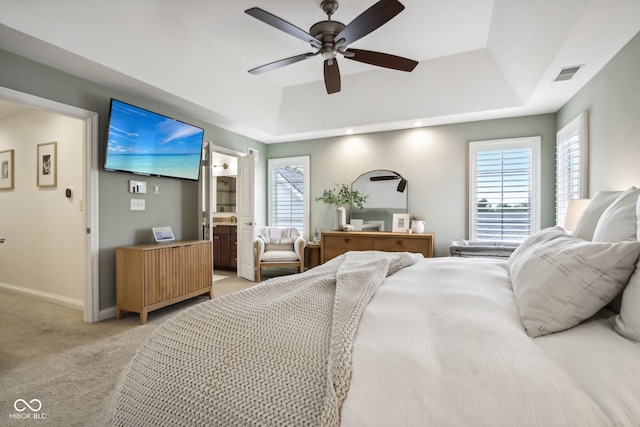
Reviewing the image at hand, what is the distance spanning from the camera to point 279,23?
2.24 metres

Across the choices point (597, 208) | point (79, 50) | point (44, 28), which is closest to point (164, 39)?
point (79, 50)

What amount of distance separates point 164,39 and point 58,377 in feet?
9.61

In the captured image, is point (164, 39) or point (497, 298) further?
point (164, 39)

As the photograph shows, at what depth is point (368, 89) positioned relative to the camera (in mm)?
4156

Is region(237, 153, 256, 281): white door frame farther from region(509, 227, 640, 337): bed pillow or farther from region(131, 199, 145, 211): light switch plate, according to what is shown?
region(509, 227, 640, 337): bed pillow

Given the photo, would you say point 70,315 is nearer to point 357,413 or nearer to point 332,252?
point 332,252

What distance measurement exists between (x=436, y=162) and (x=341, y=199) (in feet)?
5.24

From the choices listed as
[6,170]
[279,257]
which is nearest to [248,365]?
[279,257]

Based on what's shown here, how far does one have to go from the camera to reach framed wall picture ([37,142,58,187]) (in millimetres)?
3738

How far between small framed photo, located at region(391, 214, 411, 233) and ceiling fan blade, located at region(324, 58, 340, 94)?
2291 mm

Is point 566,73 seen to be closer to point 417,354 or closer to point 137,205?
point 417,354

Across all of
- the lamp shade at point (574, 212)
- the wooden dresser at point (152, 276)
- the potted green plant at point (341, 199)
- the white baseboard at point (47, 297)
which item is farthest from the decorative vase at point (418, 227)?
the white baseboard at point (47, 297)

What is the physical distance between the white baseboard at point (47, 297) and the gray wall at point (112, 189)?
0.64 m

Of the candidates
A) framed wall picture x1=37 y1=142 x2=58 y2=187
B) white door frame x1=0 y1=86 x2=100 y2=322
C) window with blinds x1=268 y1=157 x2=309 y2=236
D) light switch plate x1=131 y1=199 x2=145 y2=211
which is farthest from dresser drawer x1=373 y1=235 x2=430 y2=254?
framed wall picture x1=37 y1=142 x2=58 y2=187
